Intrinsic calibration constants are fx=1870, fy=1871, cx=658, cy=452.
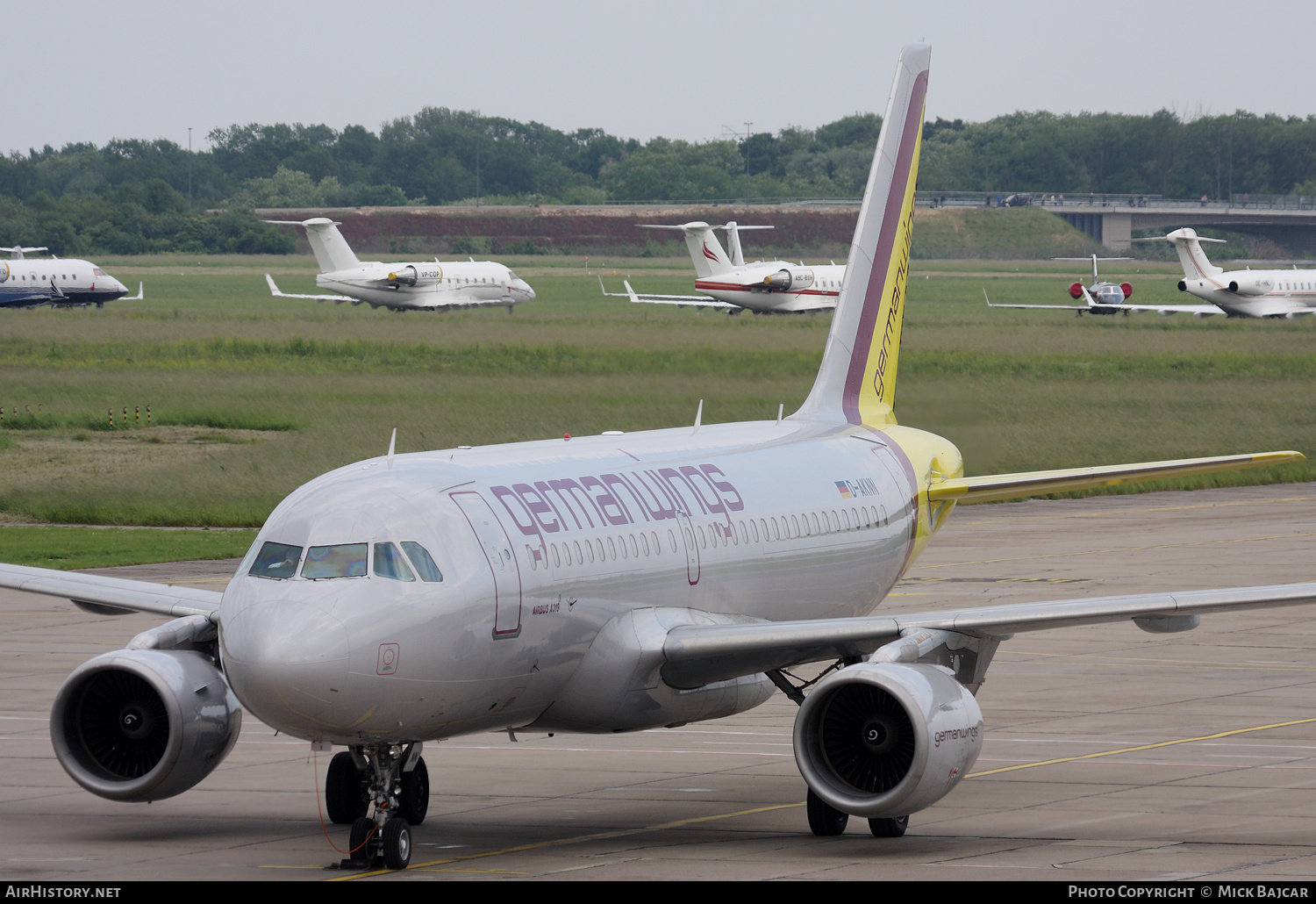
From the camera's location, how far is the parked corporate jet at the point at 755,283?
127 metres

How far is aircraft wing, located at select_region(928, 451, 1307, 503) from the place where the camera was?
24.6 m

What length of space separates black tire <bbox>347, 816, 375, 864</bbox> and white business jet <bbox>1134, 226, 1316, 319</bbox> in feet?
369

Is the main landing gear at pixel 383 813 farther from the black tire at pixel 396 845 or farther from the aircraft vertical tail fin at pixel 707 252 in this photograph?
the aircraft vertical tail fin at pixel 707 252

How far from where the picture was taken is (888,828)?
61.6 ft

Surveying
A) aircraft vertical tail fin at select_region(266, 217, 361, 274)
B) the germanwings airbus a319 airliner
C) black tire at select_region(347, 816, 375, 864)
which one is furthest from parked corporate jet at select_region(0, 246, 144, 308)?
black tire at select_region(347, 816, 375, 864)

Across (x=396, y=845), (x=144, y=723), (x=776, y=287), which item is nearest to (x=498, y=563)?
(x=396, y=845)

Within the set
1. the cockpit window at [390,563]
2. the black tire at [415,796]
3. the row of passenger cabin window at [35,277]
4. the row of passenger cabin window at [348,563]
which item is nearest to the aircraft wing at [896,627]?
the black tire at [415,796]

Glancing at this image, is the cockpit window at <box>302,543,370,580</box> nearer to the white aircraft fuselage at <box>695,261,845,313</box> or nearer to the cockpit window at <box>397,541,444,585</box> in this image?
the cockpit window at <box>397,541,444,585</box>

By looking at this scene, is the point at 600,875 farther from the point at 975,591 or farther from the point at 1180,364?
the point at 1180,364

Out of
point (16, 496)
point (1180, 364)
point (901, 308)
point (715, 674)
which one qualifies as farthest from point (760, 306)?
point (715, 674)

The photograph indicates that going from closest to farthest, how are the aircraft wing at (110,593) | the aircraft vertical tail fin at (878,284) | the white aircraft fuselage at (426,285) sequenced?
the aircraft wing at (110,593), the aircraft vertical tail fin at (878,284), the white aircraft fuselage at (426,285)

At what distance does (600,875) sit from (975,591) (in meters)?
23.1

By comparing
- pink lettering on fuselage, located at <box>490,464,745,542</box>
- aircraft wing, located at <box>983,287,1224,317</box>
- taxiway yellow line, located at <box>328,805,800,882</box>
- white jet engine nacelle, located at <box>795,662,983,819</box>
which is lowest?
aircraft wing, located at <box>983,287,1224,317</box>

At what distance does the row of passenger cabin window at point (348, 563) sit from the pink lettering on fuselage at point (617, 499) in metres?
1.53
